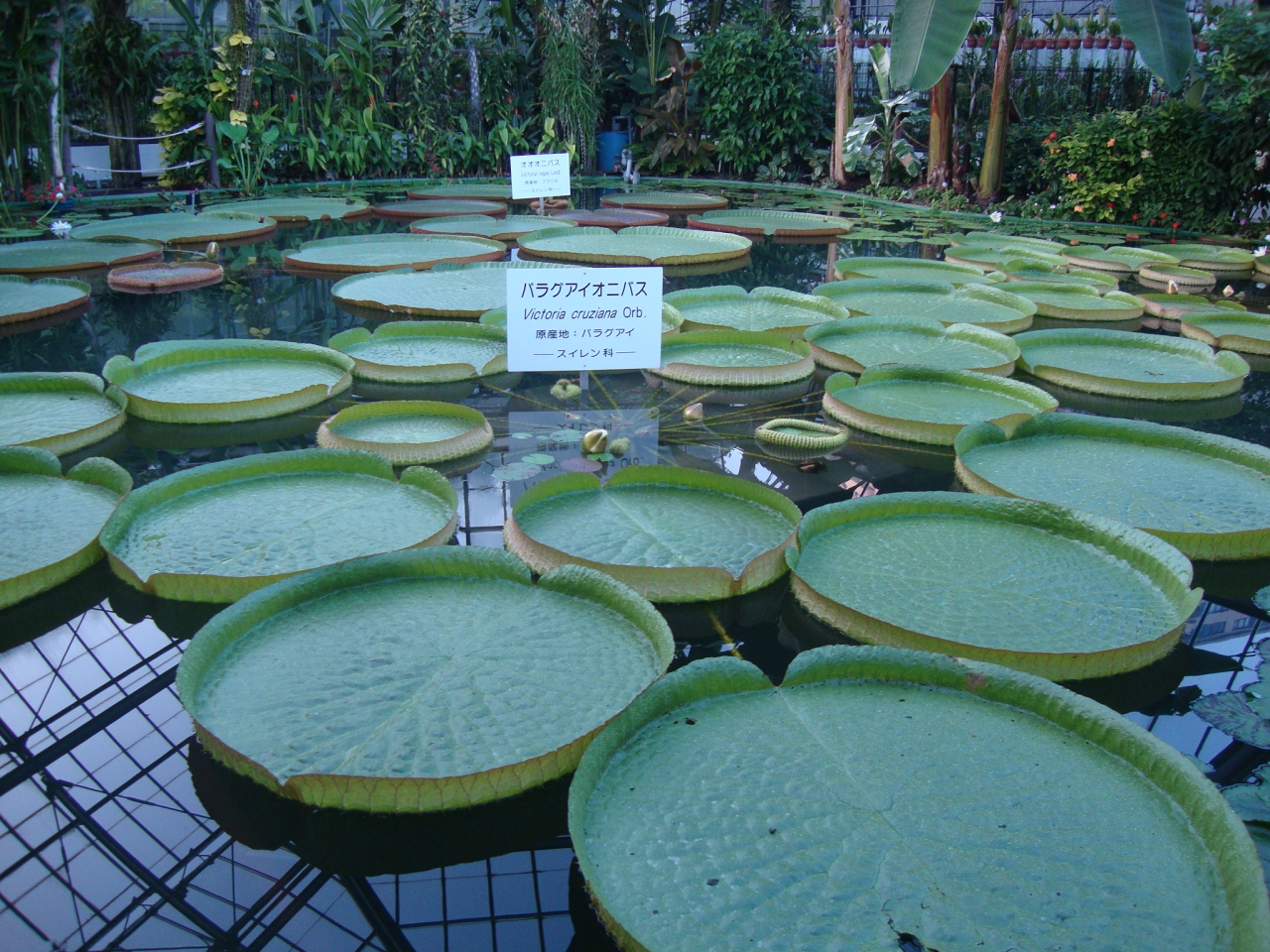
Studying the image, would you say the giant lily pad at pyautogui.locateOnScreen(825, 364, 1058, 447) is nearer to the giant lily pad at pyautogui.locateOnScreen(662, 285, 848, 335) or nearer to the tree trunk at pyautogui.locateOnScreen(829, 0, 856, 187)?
the giant lily pad at pyautogui.locateOnScreen(662, 285, 848, 335)

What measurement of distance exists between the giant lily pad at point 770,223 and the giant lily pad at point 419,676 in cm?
467

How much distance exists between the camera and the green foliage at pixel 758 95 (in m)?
9.66

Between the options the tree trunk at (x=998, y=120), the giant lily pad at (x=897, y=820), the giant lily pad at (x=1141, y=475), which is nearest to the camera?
the giant lily pad at (x=897, y=820)

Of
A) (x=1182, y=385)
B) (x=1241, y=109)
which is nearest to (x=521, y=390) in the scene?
(x=1182, y=385)

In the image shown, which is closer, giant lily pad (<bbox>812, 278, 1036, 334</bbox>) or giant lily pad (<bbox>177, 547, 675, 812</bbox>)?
giant lily pad (<bbox>177, 547, 675, 812</bbox>)

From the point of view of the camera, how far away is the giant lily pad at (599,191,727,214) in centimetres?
690

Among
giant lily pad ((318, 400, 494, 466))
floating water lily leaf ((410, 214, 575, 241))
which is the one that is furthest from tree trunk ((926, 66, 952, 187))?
giant lily pad ((318, 400, 494, 466))

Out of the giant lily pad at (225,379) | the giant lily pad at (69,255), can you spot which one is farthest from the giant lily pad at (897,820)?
the giant lily pad at (69,255)

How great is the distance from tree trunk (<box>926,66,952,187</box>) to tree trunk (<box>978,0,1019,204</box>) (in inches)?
14.7

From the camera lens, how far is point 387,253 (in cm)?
448

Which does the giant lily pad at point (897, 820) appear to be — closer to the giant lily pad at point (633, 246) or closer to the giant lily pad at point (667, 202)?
the giant lily pad at point (633, 246)

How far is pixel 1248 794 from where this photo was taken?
119 cm

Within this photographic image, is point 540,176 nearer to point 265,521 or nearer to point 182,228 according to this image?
point 182,228

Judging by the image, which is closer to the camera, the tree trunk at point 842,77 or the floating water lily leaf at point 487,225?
the floating water lily leaf at point 487,225
